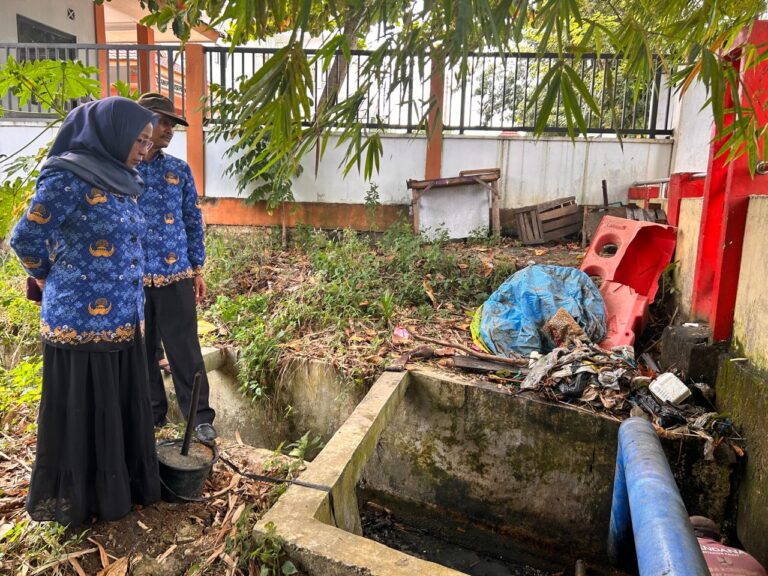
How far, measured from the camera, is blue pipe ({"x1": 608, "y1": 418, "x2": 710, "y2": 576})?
1.62m

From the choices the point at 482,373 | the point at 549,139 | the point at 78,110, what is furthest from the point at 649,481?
the point at 549,139

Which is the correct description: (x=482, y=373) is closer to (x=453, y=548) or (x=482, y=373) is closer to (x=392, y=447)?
(x=392, y=447)

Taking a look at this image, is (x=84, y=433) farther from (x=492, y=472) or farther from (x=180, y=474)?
(x=492, y=472)

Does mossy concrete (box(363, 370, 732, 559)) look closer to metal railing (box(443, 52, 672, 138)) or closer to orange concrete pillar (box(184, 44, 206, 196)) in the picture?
metal railing (box(443, 52, 672, 138))

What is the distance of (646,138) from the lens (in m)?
6.91

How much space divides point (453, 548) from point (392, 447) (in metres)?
0.83

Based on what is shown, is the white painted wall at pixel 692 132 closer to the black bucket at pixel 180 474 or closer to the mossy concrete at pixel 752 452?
the mossy concrete at pixel 752 452

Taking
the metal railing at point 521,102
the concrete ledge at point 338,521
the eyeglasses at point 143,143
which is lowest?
the concrete ledge at point 338,521

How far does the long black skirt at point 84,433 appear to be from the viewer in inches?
82.9

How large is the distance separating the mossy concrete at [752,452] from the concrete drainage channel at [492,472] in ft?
0.44

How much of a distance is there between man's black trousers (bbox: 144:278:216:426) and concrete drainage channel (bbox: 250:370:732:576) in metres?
0.99

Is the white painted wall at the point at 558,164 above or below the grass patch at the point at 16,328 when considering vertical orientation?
above

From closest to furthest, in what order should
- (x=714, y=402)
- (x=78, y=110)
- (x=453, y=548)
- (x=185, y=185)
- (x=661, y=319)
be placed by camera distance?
(x=78, y=110)
(x=185, y=185)
(x=714, y=402)
(x=453, y=548)
(x=661, y=319)

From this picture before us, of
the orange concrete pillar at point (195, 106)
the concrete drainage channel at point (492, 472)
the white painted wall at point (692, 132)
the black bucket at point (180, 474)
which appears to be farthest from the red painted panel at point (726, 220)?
the orange concrete pillar at point (195, 106)
